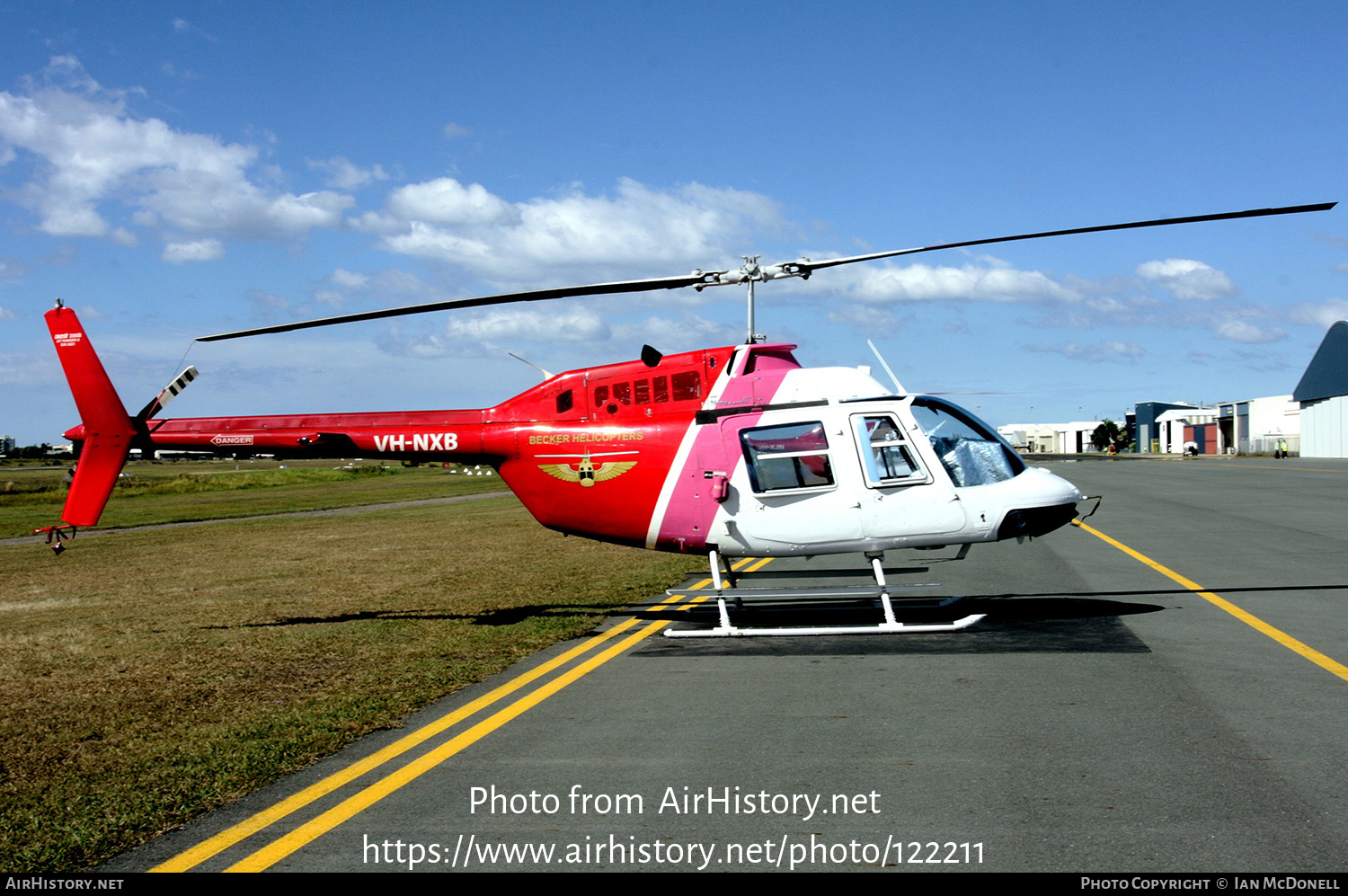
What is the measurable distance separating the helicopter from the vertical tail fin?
0.01 m

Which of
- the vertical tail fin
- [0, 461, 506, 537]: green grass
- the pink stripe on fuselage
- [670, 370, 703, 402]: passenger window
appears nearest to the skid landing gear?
the pink stripe on fuselage

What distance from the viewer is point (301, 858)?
179 inches

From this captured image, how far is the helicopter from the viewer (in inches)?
419

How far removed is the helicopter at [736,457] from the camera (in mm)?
10648

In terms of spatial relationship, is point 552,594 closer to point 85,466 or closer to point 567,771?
point 85,466

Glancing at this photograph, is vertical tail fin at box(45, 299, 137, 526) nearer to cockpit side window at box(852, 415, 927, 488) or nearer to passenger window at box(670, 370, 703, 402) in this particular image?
passenger window at box(670, 370, 703, 402)

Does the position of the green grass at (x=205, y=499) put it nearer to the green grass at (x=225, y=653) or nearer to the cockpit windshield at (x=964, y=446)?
the green grass at (x=225, y=653)

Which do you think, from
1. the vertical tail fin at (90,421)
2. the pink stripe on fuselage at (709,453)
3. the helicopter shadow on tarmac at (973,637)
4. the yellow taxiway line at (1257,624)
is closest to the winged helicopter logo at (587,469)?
the pink stripe on fuselage at (709,453)

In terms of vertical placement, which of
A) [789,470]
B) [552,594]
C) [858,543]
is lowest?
[552,594]

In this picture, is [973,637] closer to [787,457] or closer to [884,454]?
[884,454]

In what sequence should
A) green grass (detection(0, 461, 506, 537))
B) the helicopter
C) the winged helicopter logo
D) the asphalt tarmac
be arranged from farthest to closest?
green grass (detection(0, 461, 506, 537))
the winged helicopter logo
the helicopter
the asphalt tarmac

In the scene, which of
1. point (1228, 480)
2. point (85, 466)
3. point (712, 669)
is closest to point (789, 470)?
point (712, 669)

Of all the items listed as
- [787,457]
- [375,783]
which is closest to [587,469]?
[787,457]

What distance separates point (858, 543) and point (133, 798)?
7103 millimetres
